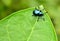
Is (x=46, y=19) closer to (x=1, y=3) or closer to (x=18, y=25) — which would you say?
(x=18, y=25)

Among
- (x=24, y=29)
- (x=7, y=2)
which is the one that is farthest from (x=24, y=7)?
(x=24, y=29)

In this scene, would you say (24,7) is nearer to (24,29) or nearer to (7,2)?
(7,2)

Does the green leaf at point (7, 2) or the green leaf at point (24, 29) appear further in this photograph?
the green leaf at point (7, 2)

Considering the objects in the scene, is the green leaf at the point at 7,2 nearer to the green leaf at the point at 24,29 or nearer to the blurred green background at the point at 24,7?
the blurred green background at the point at 24,7

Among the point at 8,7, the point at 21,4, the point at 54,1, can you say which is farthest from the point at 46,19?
the point at 54,1

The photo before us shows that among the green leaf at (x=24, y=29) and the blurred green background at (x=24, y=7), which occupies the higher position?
the green leaf at (x=24, y=29)

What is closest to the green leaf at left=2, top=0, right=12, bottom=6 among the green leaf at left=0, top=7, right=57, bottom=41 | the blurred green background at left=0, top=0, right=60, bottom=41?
the blurred green background at left=0, top=0, right=60, bottom=41

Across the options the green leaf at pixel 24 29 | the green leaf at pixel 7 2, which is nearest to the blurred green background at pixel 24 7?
the green leaf at pixel 7 2

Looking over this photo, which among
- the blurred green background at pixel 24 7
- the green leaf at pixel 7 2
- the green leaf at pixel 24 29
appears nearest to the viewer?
the green leaf at pixel 24 29
